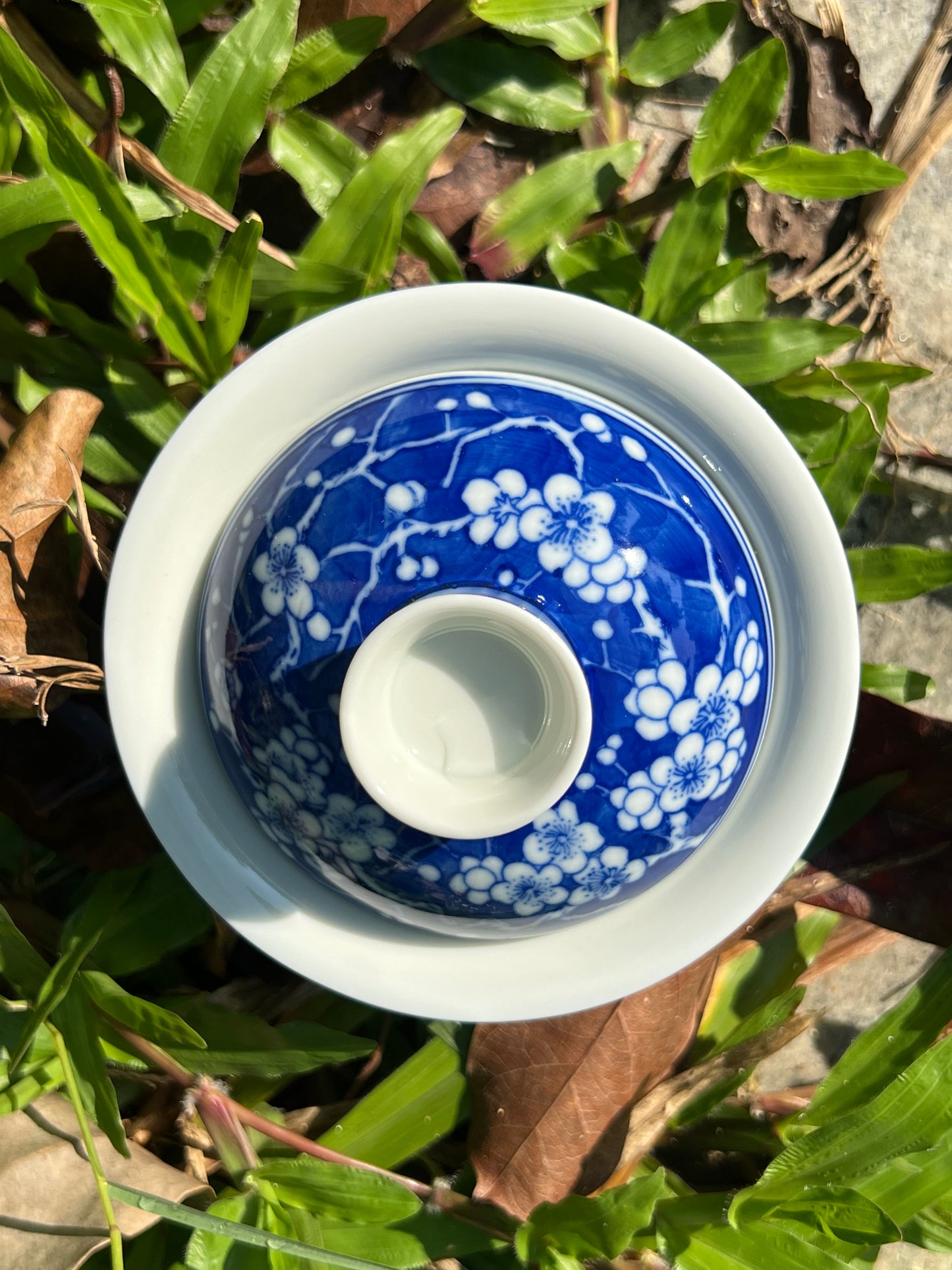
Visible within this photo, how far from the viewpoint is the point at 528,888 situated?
0.80 metres

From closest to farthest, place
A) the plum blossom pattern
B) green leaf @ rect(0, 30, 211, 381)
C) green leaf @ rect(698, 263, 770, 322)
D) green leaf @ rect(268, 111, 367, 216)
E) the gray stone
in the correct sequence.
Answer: the plum blossom pattern < green leaf @ rect(0, 30, 211, 381) < green leaf @ rect(268, 111, 367, 216) < green leaf @ rect(698, 263, 770, 322) < the gray stone

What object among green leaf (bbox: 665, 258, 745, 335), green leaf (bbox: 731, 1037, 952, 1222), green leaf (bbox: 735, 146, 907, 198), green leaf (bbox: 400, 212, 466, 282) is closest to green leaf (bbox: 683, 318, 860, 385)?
green leaf (bbox: 665, 258, 745, 335)

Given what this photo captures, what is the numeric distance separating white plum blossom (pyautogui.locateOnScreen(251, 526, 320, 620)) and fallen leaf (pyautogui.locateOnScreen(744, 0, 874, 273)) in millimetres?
746

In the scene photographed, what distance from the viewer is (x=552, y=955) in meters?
0.88

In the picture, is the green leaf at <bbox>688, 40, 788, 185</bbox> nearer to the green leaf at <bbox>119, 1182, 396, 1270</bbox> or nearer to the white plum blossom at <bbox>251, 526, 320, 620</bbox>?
the white plum blossom at <bbox>251, 526, 320, 620</bbox>

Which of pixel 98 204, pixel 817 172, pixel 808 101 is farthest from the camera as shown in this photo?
pixel 808 101

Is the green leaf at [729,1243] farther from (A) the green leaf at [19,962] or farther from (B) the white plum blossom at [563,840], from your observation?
(A) the green leaf at [19,962]

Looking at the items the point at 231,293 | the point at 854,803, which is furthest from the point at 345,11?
the point at 854,803

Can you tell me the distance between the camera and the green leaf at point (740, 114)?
1.13 m

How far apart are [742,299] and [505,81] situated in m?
0.35

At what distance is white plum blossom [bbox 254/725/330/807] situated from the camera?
2.62 ft

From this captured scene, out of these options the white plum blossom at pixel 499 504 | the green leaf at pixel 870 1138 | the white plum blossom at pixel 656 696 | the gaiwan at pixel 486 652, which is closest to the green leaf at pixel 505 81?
the gaiwan at pixel 486 652

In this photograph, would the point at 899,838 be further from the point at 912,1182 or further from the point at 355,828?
the point at 355,828

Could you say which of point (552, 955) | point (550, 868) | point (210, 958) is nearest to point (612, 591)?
point (550, 868)
